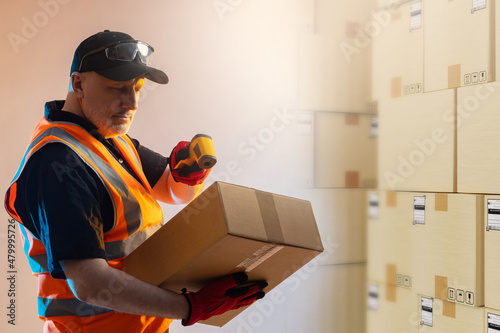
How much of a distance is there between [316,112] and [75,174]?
221cm

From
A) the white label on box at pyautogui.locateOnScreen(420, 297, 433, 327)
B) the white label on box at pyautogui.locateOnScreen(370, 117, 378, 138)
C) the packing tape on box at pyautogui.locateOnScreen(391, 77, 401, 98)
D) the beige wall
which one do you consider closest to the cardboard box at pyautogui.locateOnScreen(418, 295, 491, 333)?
the white label on box at pyautogui.locateOnScreen(420, 297, 433, 327)

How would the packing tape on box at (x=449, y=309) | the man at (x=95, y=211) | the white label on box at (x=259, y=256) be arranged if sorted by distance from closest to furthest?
the man at (x=95, y=211) < the white label on box at (x=259, y=256) < the packing tape on box at (x=449, y=309)

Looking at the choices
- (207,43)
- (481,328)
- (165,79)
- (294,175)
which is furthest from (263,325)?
(165,79)

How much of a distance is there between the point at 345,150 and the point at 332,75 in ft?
1.63

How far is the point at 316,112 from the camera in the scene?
3.34m

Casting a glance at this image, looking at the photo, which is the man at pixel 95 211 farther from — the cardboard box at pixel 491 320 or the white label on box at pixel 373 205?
the white label on box at pixel 373 205

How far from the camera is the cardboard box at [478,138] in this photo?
2.47 metres

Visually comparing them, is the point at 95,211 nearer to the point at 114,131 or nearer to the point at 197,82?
the point at 114,131

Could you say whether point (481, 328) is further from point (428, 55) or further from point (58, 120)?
point (58, 120)

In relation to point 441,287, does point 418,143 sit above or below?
above

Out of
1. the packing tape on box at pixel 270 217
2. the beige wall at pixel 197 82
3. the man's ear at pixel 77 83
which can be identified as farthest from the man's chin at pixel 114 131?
the beige wall at pixel 197 82

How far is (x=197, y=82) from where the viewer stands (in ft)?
9.97

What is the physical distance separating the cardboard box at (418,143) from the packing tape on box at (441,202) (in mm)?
38

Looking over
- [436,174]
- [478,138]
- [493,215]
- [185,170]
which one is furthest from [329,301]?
[185,170]
